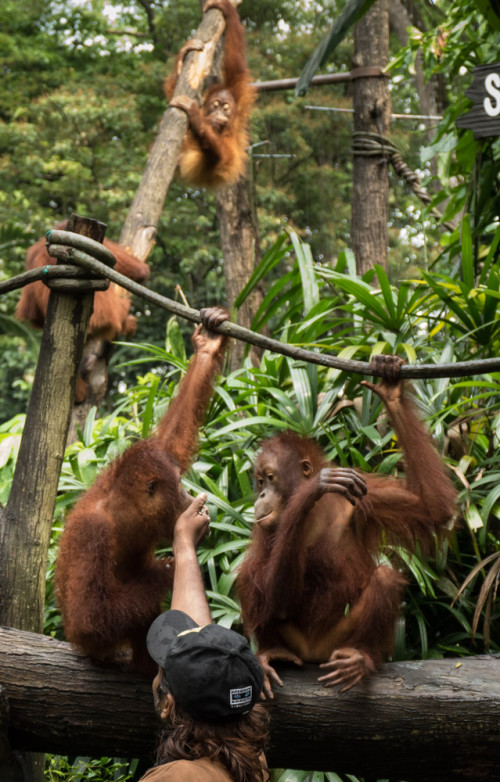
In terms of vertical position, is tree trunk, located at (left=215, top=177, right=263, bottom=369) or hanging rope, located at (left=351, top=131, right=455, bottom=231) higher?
hanging rope, located at (left=351, top=131, right=455, bottom=231)

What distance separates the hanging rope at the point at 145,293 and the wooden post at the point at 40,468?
7 centimetres

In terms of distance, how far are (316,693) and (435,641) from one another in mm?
1118

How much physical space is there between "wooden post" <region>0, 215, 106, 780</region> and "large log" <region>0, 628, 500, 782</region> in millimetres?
213

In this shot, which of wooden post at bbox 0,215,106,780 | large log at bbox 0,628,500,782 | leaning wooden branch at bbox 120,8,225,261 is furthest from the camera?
leaning wooden branch at bbox 120,8,225,261

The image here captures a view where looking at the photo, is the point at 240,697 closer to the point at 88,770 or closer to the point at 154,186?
the point at 88,770

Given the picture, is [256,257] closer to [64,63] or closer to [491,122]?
[491,122]

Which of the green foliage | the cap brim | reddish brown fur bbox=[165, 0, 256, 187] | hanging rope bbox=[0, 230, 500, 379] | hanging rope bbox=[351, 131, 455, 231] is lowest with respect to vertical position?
the green foliage

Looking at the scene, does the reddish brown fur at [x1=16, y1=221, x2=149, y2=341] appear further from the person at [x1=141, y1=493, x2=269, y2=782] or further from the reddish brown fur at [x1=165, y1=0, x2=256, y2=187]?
the person at [x1=141, y1=493, x2=269, y2=782]

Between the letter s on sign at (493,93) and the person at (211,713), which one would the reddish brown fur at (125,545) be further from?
the letter s on sign at (493,93)

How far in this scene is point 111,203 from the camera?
11688 millimetres

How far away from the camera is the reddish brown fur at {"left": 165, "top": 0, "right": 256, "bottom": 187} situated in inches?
278

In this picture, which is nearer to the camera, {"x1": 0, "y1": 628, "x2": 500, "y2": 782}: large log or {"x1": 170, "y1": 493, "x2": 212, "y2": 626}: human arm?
{"x1": 170, "y1": 493, "x2": 212, "y2": 626}: human arm

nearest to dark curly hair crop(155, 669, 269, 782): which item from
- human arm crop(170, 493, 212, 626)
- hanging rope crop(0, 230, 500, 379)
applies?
human arm crop(170, 493, 212, 626)

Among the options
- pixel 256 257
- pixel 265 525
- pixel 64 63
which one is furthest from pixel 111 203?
pixel 265 525
